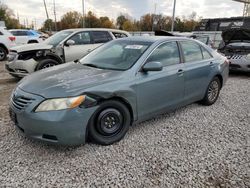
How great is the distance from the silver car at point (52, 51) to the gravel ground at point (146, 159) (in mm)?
2476

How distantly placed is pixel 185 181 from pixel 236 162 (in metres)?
0.82

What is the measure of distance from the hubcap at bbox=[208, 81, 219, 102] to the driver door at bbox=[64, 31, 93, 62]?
12.2 ft

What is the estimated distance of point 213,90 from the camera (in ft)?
15.3

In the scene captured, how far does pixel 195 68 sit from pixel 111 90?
1.91m

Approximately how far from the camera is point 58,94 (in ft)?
8.46

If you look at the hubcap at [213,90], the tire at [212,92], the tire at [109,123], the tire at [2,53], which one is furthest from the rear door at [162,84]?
the tire at [2,53]

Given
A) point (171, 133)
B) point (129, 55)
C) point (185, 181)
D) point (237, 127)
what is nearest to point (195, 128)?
point (171, 133)

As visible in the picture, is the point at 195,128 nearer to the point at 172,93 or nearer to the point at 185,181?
the point at 172,93

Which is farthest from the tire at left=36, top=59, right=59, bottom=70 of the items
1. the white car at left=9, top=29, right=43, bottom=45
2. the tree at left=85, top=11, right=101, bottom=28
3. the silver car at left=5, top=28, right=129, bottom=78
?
the tree at left=85, top=11, right=101, bottom=28

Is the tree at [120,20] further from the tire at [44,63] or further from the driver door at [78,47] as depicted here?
the tire at [44,63]

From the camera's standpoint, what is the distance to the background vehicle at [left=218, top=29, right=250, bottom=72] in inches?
299

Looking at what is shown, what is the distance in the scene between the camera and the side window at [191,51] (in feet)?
13.0

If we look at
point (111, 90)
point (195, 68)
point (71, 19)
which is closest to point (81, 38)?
point (195, 68)

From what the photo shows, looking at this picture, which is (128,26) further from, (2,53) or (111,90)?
(111,90)
